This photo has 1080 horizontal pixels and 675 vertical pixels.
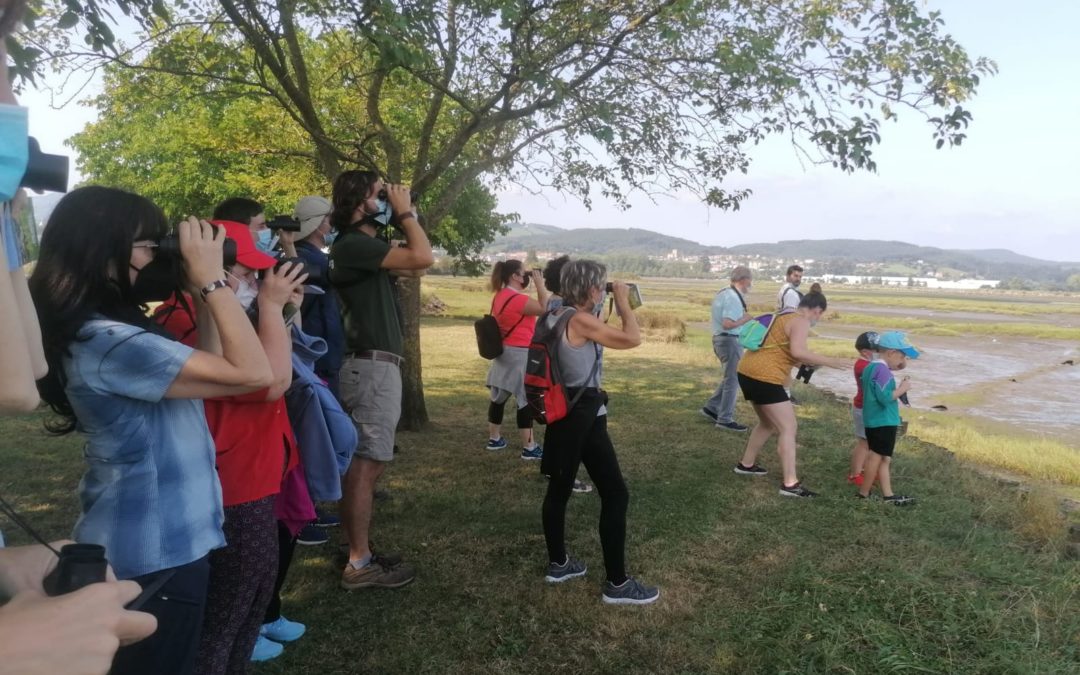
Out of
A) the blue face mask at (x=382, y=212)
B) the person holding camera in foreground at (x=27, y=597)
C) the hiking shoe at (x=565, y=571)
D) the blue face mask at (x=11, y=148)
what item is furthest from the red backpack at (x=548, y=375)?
the blue face mask at (x=11, y=148)

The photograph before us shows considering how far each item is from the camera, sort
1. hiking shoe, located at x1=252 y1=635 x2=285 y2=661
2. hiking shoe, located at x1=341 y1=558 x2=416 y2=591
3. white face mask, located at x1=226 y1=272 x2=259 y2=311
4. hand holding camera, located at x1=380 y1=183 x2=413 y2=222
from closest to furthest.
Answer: white face mask, located at x1=226 y1=272 x2=259 y2=311
hiking shoe, located at x1=252 y1=635 x2=285 y2=661
hand holding camera, located at x1=380 y1=183 x2=413 y2=222
hiking shoe, located at x1=341 y1=558 x2=416 y2=591

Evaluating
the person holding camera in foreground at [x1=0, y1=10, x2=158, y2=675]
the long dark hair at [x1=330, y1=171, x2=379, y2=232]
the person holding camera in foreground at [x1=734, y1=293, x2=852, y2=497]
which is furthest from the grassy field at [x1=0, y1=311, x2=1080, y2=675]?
the person holding camera in foreground at [x1=0, y1=10, x2=158, y2=675]

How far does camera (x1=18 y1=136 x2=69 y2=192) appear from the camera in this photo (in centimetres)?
115

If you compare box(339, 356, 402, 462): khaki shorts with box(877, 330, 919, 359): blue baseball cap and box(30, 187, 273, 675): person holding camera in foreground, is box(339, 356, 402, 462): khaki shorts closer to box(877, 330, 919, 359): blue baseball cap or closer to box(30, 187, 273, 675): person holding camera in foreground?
box(30, 187, 273, 675): person holding camera in foreground

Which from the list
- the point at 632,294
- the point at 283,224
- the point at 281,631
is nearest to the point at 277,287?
the point at 283,224

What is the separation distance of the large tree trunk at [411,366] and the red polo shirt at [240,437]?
4604 mm

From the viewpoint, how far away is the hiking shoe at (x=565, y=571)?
4.00 meters

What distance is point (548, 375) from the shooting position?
3.77m

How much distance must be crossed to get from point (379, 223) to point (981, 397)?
1750cm

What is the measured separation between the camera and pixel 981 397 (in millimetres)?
16734

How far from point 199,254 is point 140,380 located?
0.36 metres

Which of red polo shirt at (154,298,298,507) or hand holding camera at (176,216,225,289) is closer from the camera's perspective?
hand holding camera at (176,216,225,289)

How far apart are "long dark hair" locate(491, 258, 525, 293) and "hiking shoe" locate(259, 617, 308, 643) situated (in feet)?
12.3

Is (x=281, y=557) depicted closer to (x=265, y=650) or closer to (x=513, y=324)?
(x=265, y=650)
